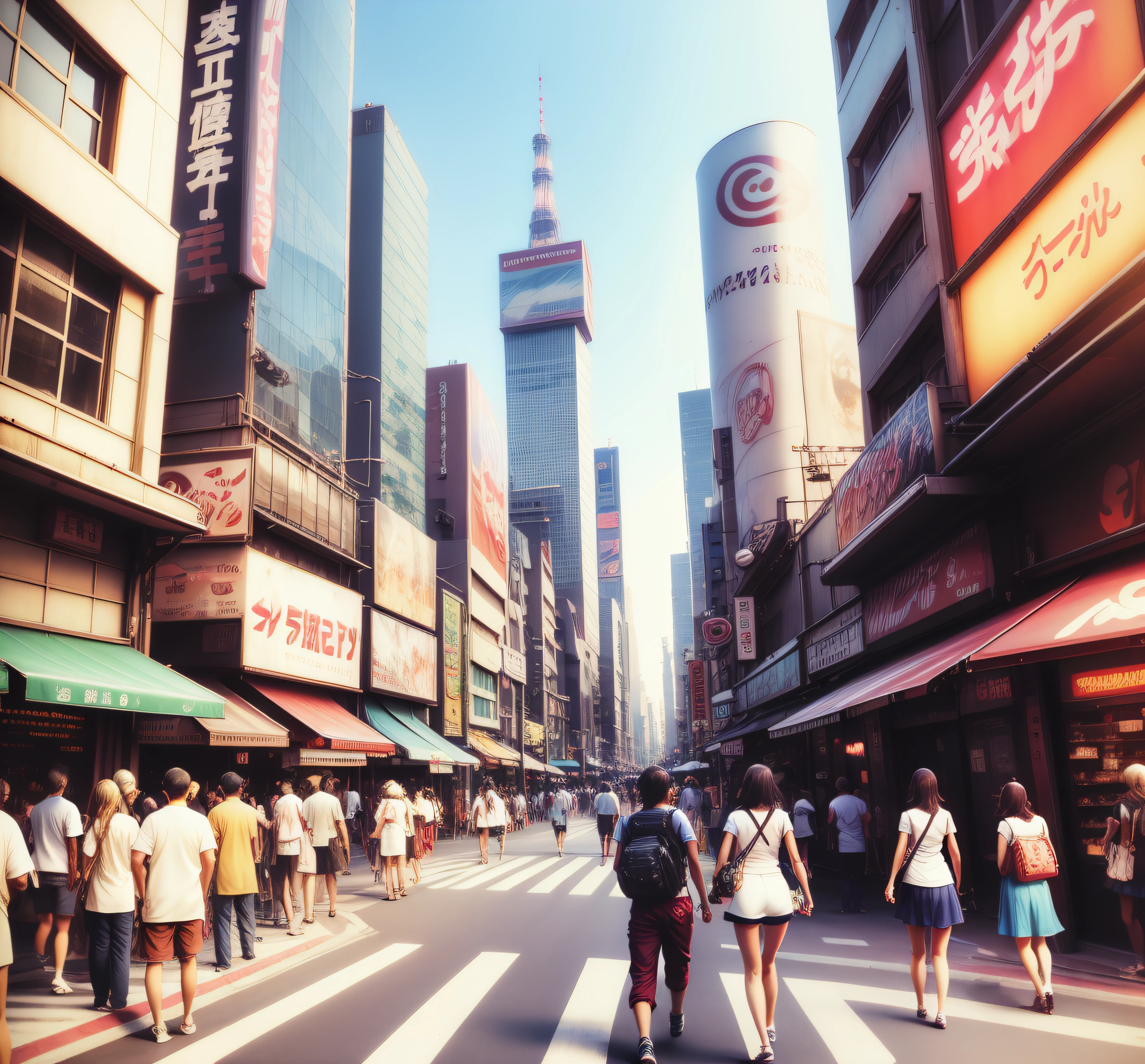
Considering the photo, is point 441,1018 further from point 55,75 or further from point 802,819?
point 55,75

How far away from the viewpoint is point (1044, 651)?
774 centimetres

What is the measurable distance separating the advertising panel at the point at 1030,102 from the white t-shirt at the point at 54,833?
12608 mm

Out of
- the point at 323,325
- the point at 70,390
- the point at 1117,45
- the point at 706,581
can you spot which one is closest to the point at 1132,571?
the point at 1117,45

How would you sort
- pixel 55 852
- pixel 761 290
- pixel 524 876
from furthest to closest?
1. pixel 761 290
2. pixel 524 876
3. pixel 55 852

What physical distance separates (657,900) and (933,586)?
8.45 m

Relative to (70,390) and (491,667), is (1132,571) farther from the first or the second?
(491,667)

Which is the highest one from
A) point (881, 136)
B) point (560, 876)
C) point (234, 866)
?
point (881, 136)

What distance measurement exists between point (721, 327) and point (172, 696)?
93.5 ft

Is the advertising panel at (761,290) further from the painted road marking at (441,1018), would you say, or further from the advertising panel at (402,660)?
the painted road marking at (441,1018)

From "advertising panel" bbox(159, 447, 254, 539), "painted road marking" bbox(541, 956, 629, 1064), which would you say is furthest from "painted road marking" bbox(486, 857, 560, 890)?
"advertising panel" bbox(159, 447, 254, 539)

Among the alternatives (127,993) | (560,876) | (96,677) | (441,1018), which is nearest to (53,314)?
(96,677)

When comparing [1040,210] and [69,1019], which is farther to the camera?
[1040,210]

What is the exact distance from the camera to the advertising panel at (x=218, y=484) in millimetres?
18016

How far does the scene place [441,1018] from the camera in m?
6.33
